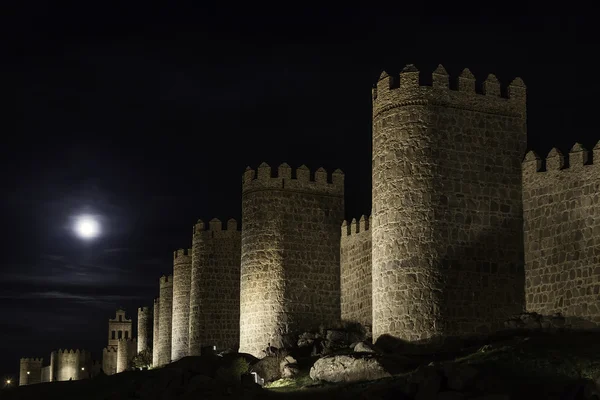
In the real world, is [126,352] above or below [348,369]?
below

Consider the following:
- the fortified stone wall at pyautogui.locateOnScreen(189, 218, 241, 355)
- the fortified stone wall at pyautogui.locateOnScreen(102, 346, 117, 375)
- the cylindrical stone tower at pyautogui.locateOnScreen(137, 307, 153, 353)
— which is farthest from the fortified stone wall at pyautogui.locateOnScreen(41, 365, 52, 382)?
the fortified stone wall at pyautogui.locateOnScreen(189, 218, 241, 355)

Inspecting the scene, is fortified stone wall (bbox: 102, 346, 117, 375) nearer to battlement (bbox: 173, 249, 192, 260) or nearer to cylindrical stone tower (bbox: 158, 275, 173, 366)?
cylindrical stone tower (bbox: 158, 275, 173, 366)

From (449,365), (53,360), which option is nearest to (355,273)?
(449,365)

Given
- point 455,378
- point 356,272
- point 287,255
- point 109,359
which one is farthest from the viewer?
point 109,359

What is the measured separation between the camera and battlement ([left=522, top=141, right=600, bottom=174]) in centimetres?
2442

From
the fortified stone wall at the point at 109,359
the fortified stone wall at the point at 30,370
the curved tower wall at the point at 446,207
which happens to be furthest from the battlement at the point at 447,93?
the fortified stone wall at the point at 30,370

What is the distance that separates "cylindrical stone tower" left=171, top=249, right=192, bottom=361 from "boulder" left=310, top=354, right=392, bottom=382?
2096cm

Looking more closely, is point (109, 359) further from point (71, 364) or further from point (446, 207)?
point (446, 207)

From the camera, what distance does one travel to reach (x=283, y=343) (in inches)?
1265

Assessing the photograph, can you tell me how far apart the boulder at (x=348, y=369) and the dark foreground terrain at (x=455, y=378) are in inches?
7.3

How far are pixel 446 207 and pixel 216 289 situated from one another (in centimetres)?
1574

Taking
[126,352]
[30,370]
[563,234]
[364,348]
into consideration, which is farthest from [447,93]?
[30,370]

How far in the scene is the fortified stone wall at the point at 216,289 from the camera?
129ft

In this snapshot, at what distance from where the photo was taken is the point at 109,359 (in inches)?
2940
